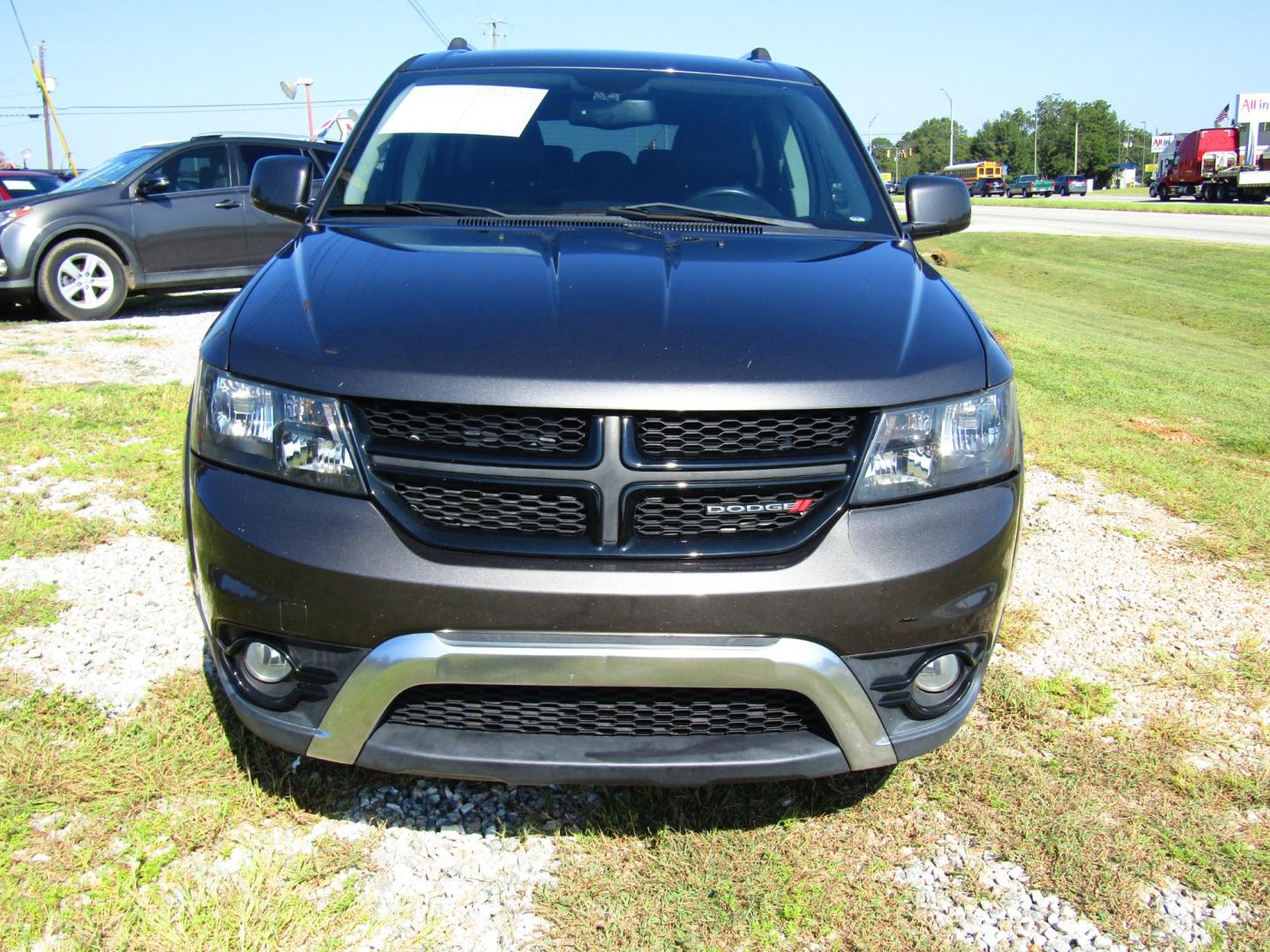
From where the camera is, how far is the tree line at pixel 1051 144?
10550cm

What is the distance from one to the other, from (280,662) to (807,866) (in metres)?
1.20

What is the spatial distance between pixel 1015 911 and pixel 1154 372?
706 cm

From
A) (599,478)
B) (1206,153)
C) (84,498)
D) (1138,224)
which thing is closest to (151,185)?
(84,498)

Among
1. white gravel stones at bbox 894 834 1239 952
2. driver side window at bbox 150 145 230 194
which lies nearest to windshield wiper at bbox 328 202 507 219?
white gravel stones at bbox 894 834 1239 952

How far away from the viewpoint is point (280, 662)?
212 centimetres

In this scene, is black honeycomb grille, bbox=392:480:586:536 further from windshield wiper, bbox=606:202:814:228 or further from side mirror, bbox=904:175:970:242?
side mirror, bbox=904:175:970:242

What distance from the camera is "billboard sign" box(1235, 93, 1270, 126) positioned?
42469 mm

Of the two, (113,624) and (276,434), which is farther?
(113,624)

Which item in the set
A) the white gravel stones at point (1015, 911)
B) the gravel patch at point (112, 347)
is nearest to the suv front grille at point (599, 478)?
the white gravel stones at point (1015, 911)

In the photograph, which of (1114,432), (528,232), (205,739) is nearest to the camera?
(205,739)

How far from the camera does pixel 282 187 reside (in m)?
3.41

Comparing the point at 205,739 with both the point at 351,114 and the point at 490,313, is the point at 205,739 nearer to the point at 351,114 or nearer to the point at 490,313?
→ the point at 490,313

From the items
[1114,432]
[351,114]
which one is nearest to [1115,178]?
[351,114]

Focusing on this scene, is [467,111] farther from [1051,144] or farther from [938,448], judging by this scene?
[1051,144]
